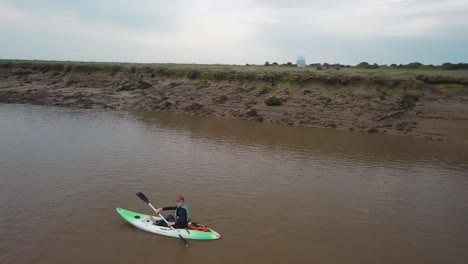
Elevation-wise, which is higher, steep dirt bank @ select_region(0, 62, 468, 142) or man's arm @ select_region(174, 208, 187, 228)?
steep dirt bank @ select_region(0, 62, 468, 142)

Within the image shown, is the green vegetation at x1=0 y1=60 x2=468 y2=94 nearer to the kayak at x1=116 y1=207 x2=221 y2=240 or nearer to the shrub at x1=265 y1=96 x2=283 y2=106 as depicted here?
the shrub at x1=265 y1=96 x2=283 y2=106

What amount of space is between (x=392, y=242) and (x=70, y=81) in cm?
4379

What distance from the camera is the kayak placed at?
12555mm

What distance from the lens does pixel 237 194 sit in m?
16.8

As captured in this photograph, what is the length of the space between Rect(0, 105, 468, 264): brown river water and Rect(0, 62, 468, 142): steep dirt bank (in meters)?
2.90

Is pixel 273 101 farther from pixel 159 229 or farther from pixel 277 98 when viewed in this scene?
pixel 159 229

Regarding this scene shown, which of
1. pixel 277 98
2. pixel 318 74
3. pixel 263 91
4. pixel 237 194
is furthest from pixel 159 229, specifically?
pixel 318 74

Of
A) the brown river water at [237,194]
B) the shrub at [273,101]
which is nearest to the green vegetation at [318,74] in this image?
the shrub at [273,101]

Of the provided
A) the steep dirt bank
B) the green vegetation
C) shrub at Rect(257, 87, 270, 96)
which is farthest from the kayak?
shrub at Rect(257, 87, 270, 96)

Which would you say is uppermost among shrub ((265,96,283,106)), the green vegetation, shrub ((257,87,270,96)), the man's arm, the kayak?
the green vegetation

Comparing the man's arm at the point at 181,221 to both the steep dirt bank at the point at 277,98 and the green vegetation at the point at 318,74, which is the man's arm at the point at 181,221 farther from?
the green vegetation at the point at 318,74

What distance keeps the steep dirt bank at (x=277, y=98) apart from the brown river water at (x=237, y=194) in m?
2.90

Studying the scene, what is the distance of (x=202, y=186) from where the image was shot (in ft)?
57.3

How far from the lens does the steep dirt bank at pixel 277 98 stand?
31266 millimetres
